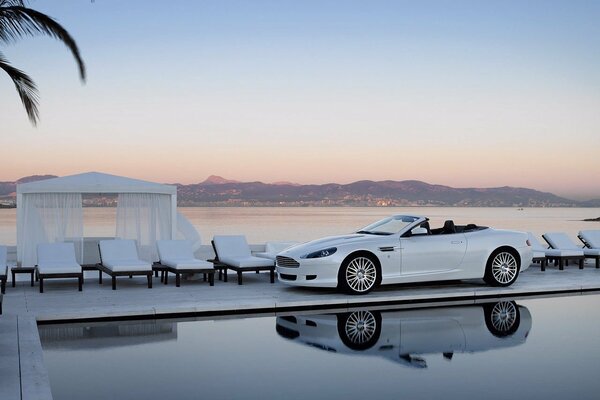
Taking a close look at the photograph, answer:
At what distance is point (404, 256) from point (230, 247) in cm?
416

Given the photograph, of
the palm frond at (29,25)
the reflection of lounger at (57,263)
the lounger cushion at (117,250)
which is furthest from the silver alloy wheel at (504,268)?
the palm frond at (29,25)

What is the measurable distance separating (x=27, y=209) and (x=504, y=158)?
4535 centimetres

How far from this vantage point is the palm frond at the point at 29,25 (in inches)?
505

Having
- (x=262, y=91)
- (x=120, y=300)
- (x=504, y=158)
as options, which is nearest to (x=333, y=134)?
(x=262, y=91)

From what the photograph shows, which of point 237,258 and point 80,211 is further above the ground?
point 80,211

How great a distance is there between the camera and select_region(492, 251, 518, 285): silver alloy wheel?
1409 cm

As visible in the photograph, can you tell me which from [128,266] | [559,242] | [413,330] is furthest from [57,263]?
[559,242]

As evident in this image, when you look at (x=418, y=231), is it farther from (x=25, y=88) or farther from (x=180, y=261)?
(x=25, y=88)

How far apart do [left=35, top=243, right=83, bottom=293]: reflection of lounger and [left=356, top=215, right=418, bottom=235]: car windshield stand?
5314 millimetres

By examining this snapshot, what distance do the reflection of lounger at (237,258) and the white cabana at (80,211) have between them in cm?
249

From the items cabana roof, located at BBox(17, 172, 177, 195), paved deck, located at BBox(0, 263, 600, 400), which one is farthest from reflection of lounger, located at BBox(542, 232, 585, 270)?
cabana roof, located at BBox(17, 172, 177, 195)

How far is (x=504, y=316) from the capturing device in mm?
11102

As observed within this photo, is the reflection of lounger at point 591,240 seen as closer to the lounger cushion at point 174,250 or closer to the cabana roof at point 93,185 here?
the lounger cushion at point 174,250

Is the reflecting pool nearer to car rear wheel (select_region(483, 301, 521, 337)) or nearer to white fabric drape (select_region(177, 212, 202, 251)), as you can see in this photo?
car rear wheel (select_region(483, 301, 521, 337))
